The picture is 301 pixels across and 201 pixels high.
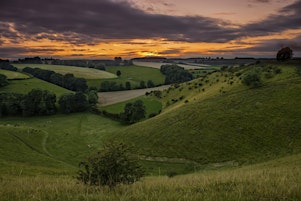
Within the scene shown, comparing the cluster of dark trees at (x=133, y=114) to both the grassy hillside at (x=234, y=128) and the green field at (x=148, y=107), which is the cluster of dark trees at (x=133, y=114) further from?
the grassy hillside at (x=234, y=128)

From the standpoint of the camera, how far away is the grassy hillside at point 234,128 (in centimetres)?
5091

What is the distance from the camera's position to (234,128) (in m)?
59.1

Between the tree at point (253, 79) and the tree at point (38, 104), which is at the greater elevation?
the tree at point (253, 79)

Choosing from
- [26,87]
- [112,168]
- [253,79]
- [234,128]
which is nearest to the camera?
[112,168]

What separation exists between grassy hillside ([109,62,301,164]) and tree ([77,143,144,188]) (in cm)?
3790

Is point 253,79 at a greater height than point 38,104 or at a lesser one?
greater

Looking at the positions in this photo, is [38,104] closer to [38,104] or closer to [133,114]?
[38,104]

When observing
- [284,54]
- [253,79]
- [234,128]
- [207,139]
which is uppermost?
[284,54]

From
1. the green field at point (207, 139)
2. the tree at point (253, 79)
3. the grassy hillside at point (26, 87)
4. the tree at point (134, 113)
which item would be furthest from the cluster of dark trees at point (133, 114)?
the grassy hillside at point (26, 87)

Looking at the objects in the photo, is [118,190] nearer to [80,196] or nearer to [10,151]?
[80,196]

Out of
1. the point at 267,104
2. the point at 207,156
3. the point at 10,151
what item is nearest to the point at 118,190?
the point at 207,156

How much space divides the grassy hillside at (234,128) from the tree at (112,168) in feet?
124

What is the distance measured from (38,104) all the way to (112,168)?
5064 inches

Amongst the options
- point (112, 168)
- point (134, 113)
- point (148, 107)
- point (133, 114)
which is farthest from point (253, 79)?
point (112, 168)
